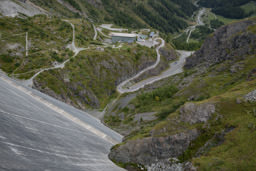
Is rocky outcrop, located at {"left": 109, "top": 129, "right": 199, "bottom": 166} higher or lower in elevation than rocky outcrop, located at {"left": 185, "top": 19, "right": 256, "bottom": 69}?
lower

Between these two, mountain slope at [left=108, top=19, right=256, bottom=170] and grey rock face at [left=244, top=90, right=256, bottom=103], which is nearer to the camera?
mountain slope at [left=108, top=19, right=256, bottom=170]

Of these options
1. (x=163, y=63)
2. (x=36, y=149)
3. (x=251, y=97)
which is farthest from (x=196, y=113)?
(x=163, y=63)

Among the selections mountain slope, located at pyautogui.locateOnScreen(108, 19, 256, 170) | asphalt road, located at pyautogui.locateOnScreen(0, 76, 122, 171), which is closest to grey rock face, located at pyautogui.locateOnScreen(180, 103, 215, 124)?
mountain slope, located at pyautogui.locateOnScreen(108, 19, 256, 170)

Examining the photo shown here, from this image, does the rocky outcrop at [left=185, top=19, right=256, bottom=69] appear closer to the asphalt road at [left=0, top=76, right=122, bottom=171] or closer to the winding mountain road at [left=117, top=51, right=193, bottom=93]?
the winding mountain road at [left=117, top=51, right=193, bottom=93]

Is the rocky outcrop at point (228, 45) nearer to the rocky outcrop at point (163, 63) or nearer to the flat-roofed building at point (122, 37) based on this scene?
the rocky outcrop at point (163, 63)

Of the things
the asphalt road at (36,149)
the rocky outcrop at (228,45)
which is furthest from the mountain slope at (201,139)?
the rocky outcrop at (228,45)

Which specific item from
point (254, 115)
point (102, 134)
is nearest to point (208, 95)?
point (254, 115)

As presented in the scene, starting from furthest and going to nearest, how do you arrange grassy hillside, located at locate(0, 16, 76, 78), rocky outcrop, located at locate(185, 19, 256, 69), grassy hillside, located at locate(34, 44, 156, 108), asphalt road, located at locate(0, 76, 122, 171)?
grassy hillside, located at locate(0, 16, 76, 78)
rocky outcrop, located at locate(185, 19, 256, 69)
grassy hillside, located at locate(34, 44, 156, 108)
asphalt road, located at locate(0, 76, 122, 171)
